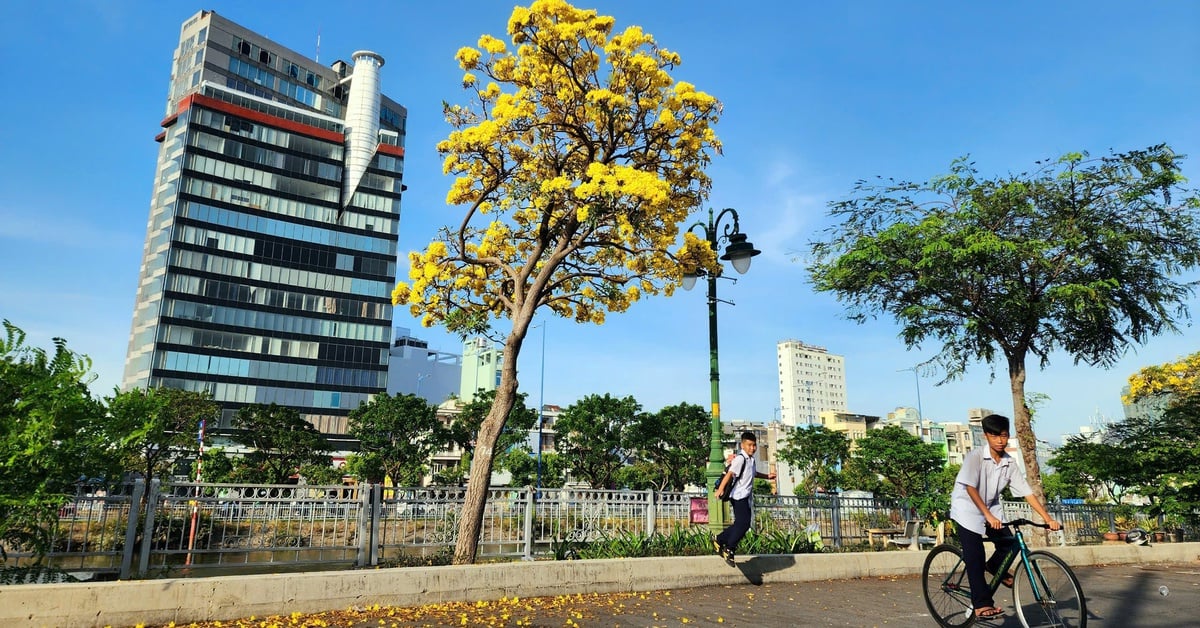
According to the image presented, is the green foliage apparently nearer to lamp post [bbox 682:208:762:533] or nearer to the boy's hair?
lamp post [bbox 682:208:762:533]

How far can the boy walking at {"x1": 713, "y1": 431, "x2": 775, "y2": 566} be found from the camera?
8.92 meters

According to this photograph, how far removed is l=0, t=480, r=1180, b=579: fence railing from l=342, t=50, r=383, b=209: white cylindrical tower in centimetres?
7938

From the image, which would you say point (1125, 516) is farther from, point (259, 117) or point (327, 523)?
point (259, 117)

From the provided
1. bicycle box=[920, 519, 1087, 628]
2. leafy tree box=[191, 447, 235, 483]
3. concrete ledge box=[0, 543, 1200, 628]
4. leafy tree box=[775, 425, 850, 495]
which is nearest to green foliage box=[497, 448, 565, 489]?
leafy tree box=[191, 447, 235, 483]

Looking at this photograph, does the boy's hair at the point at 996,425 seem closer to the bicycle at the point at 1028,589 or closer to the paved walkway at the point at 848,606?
the bicycle at the point at 1028,589

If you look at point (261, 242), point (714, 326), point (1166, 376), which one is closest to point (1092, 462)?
point (714, 326)

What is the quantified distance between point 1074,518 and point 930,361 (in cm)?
553

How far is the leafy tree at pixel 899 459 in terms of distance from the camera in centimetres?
5606

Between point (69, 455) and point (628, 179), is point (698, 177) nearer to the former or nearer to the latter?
point (628, 179)

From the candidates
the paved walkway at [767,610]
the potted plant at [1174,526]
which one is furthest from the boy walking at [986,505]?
the potted plant at [1174,526]

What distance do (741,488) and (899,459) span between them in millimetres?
53093

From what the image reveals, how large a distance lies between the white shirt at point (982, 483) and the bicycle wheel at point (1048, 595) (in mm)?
444

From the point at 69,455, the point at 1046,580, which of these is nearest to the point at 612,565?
the point at 1046,580

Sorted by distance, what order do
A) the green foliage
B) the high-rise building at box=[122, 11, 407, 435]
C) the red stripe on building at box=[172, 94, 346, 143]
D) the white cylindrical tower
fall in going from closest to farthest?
the green foliage → the high-rise building at box=[122, 11, 407, 435] → the red stripe on building at box=[172, 94, 346, 143] → the white cylindrical tower
